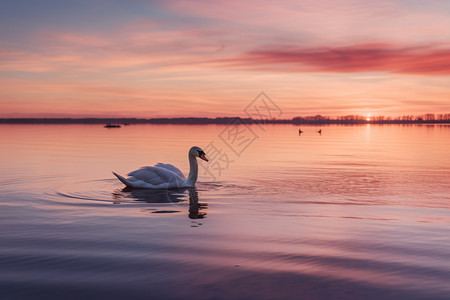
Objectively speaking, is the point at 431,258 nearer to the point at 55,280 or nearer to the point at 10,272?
the point at 55,280

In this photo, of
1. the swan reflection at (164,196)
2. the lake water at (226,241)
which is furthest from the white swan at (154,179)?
the lake water at (226,241)

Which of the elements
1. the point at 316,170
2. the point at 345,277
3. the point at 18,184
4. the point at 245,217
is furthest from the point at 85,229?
the point at 316,170

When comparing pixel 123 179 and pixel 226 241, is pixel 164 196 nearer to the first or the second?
pixel 123 179

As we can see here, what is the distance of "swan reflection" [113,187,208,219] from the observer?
1440cm

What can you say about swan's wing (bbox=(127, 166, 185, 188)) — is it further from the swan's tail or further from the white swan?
the swan's tail

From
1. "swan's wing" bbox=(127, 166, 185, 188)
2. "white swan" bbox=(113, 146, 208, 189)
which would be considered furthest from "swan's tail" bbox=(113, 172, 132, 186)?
"swan's wing" bbox=(127, 166, 185, 188)

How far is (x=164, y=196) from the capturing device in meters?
16.7

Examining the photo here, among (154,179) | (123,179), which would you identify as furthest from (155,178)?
(123,179)

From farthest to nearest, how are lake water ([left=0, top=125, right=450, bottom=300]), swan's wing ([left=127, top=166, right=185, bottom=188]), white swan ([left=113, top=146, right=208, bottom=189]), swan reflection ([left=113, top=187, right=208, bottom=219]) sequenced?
swan's wing ([left=127, top=166, right=185, bottom=188]) → white swan ([left=113, top=146, right=208, bottom=189]) → swan reflection ([left=113, top=187, right=208, bottom=219]) → lake water ([left=0, top=125, right=450, bottom=300])

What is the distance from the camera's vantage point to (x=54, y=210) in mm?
13539

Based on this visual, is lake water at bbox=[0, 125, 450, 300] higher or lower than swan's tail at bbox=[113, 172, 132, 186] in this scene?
lower

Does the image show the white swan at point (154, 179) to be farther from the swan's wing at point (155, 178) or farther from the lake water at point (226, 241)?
the lake water at point (226, 241)

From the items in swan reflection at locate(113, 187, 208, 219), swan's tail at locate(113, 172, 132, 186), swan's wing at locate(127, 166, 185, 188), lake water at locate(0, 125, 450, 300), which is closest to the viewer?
lake water at locate(0, 125, 450, 300)

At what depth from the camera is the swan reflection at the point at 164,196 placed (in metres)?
14.4
